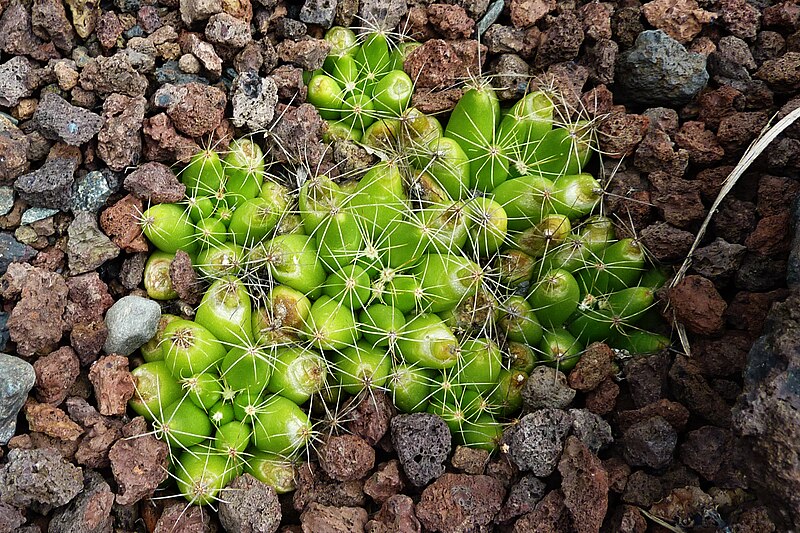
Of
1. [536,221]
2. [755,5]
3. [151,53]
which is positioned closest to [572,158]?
[536,221]

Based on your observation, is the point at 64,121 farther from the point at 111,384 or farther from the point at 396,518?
the point at 396,518

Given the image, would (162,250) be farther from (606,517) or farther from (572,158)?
(606,517)

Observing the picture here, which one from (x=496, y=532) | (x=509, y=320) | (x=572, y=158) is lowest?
(x=496, y=532)

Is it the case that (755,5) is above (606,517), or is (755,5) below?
above

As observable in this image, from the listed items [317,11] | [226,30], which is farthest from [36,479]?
[317,11]

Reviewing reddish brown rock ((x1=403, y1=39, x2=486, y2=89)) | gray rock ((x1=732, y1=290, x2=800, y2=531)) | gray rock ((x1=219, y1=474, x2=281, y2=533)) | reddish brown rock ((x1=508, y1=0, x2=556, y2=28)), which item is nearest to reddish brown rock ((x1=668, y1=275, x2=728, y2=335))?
gray rock ((x1=732, y1=290, x2=800, y2=531))

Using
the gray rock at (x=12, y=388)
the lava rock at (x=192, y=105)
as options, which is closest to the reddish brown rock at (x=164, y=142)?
the lava rock at (x=192, y=105)
